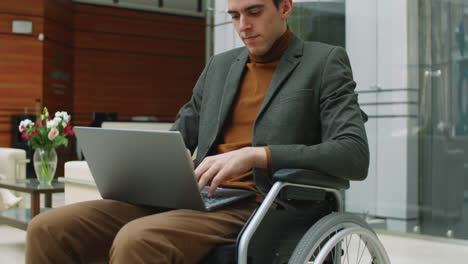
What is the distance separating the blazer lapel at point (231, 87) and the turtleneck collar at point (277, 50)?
0.06 meters

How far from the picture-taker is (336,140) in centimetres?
154

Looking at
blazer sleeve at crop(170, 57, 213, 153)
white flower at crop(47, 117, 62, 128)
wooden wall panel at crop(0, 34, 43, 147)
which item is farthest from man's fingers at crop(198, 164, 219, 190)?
wooden wall panel at crop(0, 34, 43, 147)

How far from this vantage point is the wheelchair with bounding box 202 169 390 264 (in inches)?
55.9

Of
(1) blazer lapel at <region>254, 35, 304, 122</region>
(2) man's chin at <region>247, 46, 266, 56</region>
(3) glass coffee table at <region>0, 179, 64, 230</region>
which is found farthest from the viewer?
(3) glass coffee table at <region>0, 179, 64, 230</region>

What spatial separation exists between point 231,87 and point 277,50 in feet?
0.58

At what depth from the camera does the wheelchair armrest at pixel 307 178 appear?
4.77ft

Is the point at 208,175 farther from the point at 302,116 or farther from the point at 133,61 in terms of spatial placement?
the point at 133,61

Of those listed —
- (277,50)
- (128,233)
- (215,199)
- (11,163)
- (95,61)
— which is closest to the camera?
(128,233)

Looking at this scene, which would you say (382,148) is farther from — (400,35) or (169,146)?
(169,146)

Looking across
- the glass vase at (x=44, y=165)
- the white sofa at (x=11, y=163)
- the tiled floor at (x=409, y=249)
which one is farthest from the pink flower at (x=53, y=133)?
the white sofa at (x=11, y=163)

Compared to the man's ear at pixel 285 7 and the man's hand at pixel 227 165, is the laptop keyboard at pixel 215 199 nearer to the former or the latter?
the man's hand at pixel 227 165

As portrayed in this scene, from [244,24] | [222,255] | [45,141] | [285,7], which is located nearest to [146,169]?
[222,255]

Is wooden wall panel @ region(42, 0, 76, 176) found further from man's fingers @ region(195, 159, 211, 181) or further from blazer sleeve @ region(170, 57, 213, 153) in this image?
man's fingers @ region(195, 159, 211, 181)

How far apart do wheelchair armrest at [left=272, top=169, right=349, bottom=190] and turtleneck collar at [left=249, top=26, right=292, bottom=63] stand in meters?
0.43
